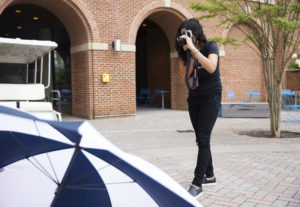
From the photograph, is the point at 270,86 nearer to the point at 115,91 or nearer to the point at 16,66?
the point at 115,91

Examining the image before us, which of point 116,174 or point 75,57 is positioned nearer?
point 116,174

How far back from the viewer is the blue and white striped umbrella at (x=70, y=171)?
1.23 m

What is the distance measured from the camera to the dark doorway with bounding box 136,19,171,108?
18641 millimetres

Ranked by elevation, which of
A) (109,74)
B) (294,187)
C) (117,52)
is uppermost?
(117,52)

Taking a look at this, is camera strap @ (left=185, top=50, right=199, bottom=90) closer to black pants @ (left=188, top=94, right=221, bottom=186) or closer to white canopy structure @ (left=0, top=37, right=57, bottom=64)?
black pants @ (left=188, top=94, right=221, bottom=186)

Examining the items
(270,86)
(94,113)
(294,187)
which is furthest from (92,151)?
(94,113)

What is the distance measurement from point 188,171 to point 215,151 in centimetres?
160

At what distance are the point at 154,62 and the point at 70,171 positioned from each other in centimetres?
1813

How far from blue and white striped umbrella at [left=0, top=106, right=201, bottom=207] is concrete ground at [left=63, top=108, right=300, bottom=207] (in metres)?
1.95

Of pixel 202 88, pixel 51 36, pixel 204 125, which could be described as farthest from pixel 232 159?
pixel 51 36

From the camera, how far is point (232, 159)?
5.46m

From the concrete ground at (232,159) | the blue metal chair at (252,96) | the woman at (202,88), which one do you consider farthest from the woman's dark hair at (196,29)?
the blue metal chair at (252,96)

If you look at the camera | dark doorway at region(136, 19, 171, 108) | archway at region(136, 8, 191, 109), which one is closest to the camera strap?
the camera

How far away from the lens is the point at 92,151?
52.7 inches
